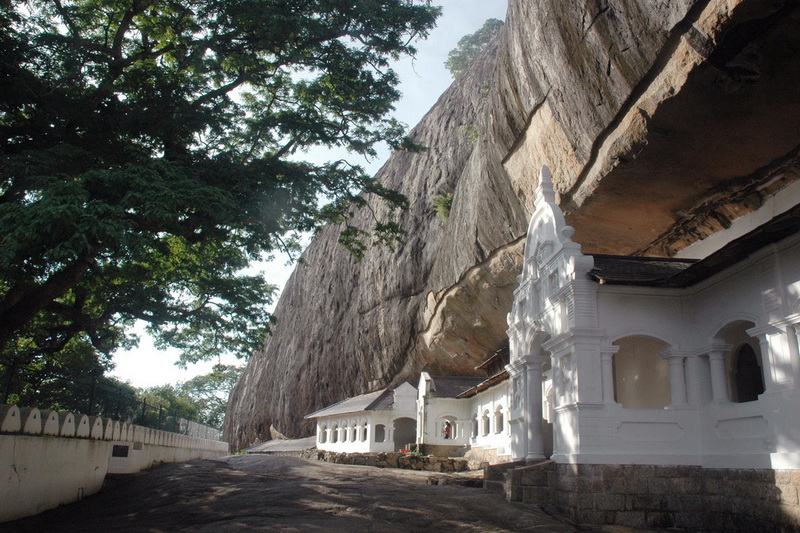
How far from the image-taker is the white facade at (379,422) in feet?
100

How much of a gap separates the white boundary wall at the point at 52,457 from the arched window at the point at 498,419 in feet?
39.3

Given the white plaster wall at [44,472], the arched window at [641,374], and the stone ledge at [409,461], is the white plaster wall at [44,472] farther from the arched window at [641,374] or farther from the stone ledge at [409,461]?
the arched window at [641,374]

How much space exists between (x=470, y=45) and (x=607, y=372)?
171 feet

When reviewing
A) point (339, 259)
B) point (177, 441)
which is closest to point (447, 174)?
point (339, 259)

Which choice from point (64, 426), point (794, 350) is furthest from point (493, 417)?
point (64, 426)

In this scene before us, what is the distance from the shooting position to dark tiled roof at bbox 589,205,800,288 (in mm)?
8648

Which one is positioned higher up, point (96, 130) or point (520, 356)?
point (96, 130)

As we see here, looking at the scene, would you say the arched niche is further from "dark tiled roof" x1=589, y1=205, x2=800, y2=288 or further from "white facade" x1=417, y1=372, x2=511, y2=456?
"white facade" x1=417, y1=372, x2=511, y2=456

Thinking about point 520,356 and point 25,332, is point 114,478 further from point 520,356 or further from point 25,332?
point 520,356

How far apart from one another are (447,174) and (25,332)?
22964 millimetres

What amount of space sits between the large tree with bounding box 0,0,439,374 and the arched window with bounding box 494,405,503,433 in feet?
28.6

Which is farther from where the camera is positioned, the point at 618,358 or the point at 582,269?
the point at 618,358

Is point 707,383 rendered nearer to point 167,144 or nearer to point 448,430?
point 167,144

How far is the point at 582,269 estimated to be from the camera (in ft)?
37.9
